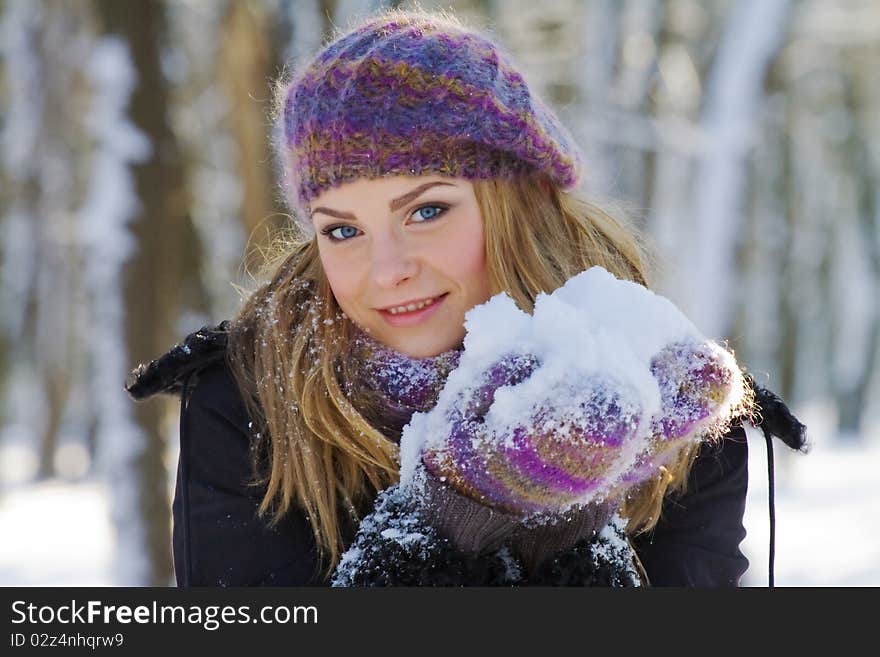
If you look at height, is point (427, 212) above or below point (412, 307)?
above

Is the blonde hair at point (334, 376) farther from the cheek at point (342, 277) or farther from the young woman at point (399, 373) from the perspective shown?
the cheek at point (342, 277)

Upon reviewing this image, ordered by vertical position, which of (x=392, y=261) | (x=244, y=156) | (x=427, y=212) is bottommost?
(x=392, y=261)

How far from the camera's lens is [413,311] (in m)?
2.22

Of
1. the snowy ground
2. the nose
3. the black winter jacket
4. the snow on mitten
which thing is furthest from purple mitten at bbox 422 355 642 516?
the snowy ground

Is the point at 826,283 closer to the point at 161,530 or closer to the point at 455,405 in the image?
the point at 161,530

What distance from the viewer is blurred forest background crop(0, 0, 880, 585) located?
503 cm

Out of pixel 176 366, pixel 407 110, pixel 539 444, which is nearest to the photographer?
pixel 539 444

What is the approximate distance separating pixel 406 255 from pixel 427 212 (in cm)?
11

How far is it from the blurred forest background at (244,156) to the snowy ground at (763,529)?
627 mm

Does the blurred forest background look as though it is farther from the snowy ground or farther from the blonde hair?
the snowy ground

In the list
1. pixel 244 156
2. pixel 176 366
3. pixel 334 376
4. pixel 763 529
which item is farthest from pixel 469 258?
pixel 763 529

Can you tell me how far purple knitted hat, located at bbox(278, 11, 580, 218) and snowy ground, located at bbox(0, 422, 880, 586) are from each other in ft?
13.4

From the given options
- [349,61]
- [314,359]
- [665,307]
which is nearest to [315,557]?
[314,359]

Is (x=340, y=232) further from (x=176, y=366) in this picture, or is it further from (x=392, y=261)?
(x=176, y=366)
